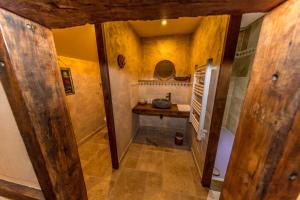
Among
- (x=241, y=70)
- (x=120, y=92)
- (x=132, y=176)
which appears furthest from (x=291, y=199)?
(x=241, y=70)

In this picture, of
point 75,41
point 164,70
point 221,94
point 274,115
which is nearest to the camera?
point 274,115

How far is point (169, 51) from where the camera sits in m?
2.67

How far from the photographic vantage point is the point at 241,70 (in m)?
1.97

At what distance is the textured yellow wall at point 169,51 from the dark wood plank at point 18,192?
261cm

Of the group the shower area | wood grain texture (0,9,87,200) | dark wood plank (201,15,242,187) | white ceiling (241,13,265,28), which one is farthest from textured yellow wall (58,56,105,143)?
white ceiling (241,13,265,28)

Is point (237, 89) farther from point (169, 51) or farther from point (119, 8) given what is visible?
point (119, 8)

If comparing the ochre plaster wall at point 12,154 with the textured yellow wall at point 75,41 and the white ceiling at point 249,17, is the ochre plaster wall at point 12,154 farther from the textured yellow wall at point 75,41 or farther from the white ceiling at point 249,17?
the white ceiling at point 249,17

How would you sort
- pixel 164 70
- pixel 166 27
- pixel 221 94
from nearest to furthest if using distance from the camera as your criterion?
pixel 221 94 < pixel 166 27 < pixel 164 70

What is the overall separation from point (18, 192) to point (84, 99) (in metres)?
2.00

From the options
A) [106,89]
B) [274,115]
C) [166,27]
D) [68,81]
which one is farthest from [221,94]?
[68,81]

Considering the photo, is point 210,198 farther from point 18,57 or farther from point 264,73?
point 18,57

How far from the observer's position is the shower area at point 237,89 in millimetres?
1624

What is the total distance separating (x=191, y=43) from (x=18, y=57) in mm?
2719

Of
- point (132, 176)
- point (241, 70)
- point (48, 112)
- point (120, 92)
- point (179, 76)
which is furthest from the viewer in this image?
point (179, 76)
